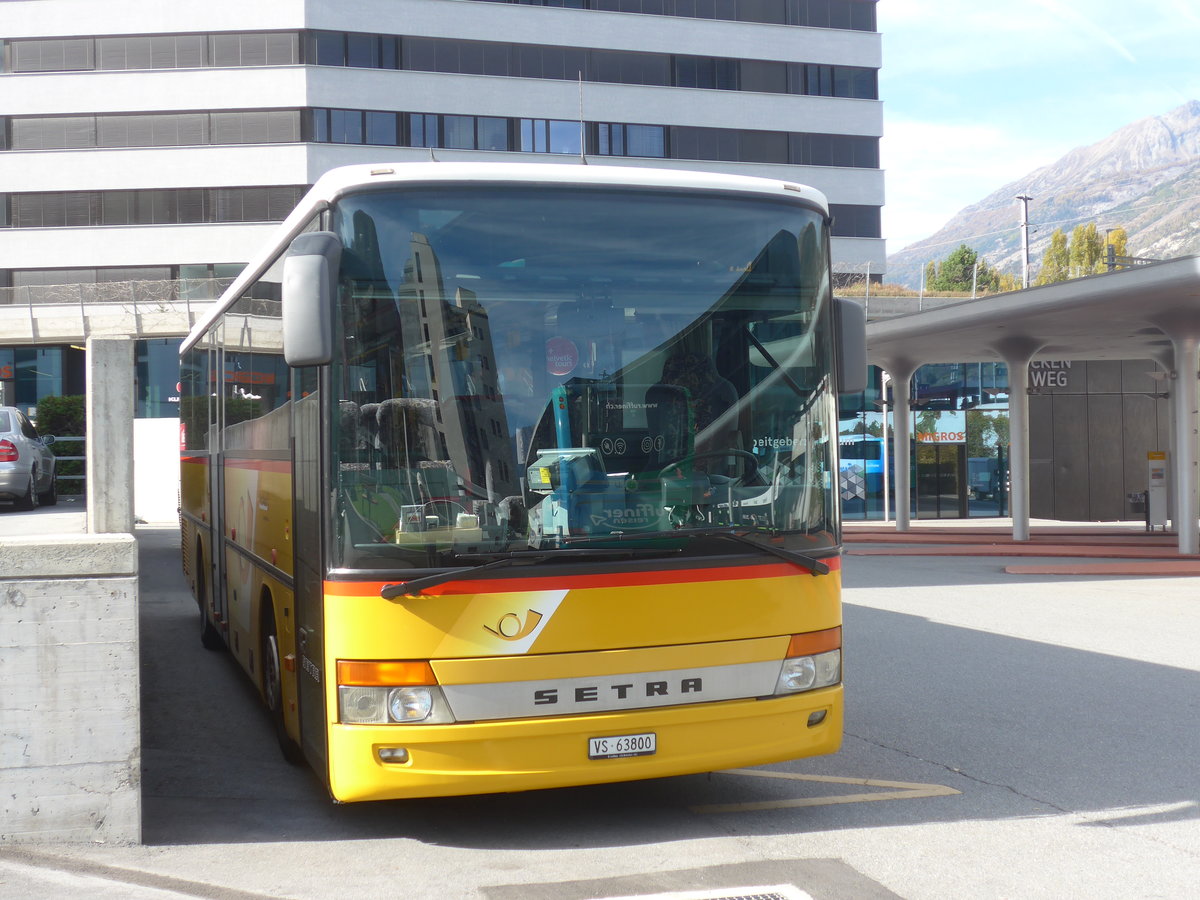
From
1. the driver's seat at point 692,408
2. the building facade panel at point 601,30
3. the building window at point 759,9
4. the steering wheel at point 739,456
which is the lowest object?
the steering wheel at point 739,456

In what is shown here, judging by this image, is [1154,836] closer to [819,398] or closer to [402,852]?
[819,398]

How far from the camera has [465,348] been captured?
5.84 meters

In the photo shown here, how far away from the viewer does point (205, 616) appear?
13023 millimetres

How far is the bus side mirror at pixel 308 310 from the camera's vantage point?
5613 millimetres

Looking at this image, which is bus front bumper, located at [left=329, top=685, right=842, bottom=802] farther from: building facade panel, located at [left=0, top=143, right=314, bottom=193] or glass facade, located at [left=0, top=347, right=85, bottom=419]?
glass facade, located at [left=0, top=347, right=85, bottom=419]

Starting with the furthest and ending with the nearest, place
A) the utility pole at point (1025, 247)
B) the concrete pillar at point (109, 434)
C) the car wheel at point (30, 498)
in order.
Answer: the utility pole at point (1025, 247), the car wheel at point (30, 498), the concrete pillar at point (109, 434)

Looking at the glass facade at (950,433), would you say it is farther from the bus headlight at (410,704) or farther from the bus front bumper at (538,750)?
the bus headlight at (410,704)

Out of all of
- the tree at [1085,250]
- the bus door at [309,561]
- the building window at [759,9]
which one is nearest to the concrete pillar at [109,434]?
the bus door at [309,561]

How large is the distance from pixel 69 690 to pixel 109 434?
2.17 metres

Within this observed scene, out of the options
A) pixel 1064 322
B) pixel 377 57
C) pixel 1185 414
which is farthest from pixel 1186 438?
pixel 377 57

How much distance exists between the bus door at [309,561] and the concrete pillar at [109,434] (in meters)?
1.20

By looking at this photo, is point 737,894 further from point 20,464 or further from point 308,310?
point 20,464

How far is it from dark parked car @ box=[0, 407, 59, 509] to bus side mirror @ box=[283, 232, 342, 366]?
447 inches

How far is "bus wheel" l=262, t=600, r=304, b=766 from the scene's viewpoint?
310 inches
